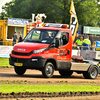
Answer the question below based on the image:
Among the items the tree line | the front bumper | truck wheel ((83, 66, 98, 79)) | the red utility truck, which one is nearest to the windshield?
the red utility truck

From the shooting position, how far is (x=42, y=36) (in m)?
13.4

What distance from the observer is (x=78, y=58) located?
14516 mm

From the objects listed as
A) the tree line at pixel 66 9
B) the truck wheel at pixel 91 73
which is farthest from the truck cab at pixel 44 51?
the tree line at pixel 66 9

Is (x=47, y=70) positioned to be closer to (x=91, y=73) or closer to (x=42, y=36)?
(x=42, y=36)

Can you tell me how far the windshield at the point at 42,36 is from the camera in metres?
13.3

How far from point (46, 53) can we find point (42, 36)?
0.93 meters

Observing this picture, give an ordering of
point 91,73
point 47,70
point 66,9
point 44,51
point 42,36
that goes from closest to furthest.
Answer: point 44,51 < point 47,70 < point 42,36 < point 91,73 < point 66,9

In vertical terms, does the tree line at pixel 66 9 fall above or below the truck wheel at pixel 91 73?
above

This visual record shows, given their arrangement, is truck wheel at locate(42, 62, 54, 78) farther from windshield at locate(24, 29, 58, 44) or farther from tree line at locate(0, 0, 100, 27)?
tree line at locate(0, 0, 100, 27)

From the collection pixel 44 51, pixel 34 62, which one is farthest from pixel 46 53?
pixel 34 62

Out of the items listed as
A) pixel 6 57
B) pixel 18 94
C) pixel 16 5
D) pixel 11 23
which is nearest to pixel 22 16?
pixel 16 5

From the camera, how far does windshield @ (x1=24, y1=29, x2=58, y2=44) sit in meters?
13.3

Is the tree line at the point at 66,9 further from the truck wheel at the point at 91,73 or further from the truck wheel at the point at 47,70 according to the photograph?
the truck wheel at the point at 47,70

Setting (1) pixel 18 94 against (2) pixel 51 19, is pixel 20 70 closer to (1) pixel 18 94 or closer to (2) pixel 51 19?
(1) pixel 18 94
